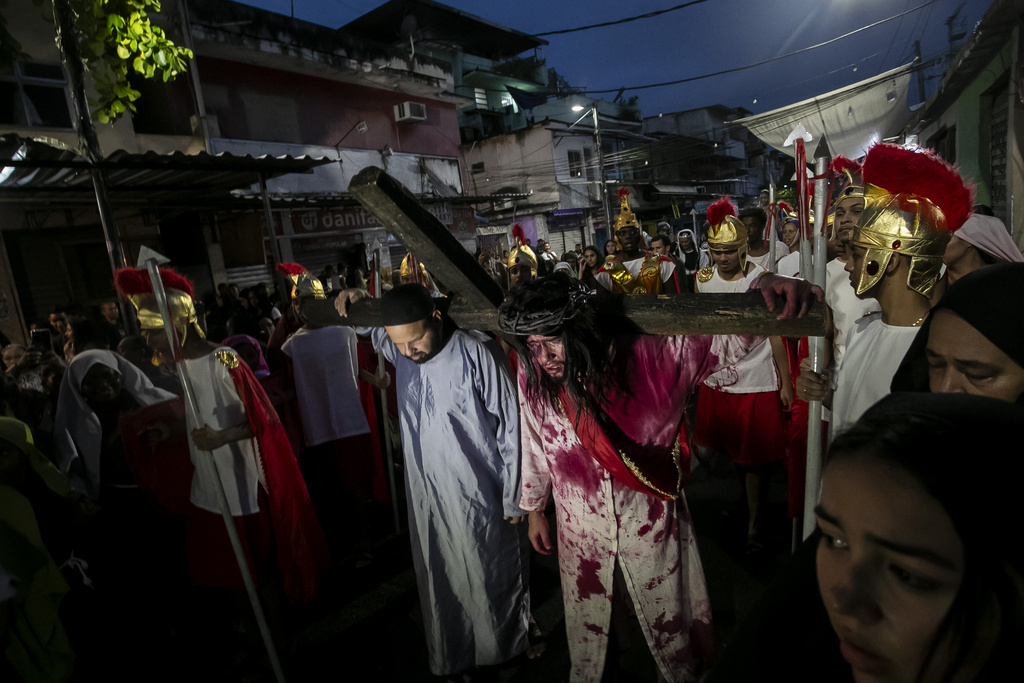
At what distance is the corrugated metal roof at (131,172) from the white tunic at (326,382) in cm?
258

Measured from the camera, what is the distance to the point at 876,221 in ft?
7.21

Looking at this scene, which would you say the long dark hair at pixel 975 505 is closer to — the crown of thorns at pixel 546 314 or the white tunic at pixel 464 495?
the crown of thorns at pixel 546 314

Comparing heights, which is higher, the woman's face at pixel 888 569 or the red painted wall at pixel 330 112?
the red painted wall at pixel 330 112

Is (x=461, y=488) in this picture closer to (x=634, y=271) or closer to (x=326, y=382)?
(x=326, y=382)

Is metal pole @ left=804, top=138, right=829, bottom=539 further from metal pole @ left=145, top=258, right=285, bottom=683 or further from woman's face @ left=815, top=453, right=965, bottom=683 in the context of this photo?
metal pole @ left=145, top=258, right=285, bottom=683

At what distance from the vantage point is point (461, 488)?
2.60 meters

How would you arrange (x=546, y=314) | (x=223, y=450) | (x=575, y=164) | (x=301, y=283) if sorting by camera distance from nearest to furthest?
(x=546, y=314)
(x=223, y=450)
(x=301, y=283)
(x=575, y=164)

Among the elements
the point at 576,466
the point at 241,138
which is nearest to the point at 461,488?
the point at 576,466

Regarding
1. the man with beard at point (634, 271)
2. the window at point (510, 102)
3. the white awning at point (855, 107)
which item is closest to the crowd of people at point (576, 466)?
the man with beard at point (634, 271)

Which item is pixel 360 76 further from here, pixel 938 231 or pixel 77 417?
pixel 938 231

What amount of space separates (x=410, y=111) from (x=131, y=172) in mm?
12683

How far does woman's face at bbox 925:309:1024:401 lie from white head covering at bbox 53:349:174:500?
155 inches

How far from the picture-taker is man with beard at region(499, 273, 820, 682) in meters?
1.91

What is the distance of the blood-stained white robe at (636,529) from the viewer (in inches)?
79.2
